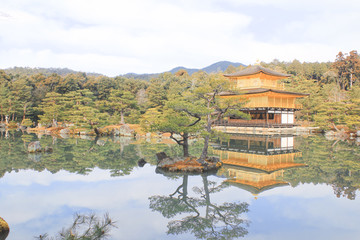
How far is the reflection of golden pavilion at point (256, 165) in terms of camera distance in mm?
8789

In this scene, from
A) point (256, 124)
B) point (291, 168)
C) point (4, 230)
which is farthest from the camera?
point (256, 124)

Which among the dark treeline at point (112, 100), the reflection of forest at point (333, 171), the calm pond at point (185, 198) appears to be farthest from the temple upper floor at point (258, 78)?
the calm pond at point (185, 198)

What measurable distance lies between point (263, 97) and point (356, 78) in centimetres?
2823

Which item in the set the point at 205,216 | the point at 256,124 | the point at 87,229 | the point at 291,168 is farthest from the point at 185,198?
the point at 256,124

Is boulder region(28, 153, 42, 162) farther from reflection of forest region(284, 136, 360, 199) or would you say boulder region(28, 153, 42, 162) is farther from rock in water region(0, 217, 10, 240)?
reflection of forest region(284, 136, 360, 199)

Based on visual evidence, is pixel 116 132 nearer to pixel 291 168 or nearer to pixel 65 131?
pixel 65 131

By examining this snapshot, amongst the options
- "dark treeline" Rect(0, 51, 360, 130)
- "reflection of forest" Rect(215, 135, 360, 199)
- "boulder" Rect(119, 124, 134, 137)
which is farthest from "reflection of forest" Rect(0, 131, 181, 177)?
"dark treeline" Rect(0, 51, 360, 130)

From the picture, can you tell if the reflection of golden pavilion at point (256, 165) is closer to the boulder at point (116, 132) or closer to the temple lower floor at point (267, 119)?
the temple lower floor at point (267, 119)

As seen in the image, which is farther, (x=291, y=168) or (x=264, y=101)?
(x=264, y=101)

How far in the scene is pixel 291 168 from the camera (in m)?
11.0

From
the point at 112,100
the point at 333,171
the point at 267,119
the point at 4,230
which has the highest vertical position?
the point at 112,100

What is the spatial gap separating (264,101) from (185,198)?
22.0 meters

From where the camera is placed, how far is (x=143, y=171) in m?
10.7

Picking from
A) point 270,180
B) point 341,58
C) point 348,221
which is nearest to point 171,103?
point 270,180
